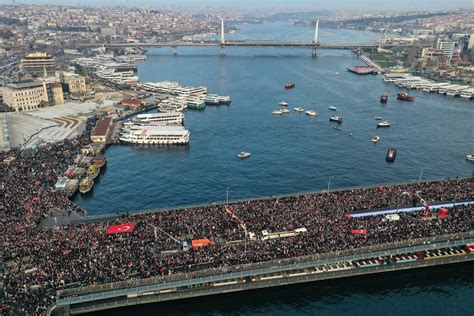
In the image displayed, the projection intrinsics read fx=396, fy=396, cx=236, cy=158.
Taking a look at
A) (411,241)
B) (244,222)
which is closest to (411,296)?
(411,241)

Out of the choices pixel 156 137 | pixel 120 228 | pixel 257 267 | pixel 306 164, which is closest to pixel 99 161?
pixel 156 137

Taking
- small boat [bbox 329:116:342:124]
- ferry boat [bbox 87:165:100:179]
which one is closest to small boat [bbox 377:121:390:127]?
small boat [bbox 329:116:342:124]

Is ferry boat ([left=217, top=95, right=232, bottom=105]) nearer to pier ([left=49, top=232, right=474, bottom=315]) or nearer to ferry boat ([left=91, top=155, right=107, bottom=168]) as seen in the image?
ferry boat ([left=91, top=155, right=107, bottom=168])

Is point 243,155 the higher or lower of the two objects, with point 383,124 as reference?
lower

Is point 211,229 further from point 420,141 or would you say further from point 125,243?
point 420,141

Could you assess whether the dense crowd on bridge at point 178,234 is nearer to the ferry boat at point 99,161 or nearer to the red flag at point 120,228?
the red flag at point 120,228

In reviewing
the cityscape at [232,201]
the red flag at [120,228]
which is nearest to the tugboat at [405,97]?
the cityscape at [232,201]

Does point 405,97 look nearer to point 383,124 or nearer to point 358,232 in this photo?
point 383,124
